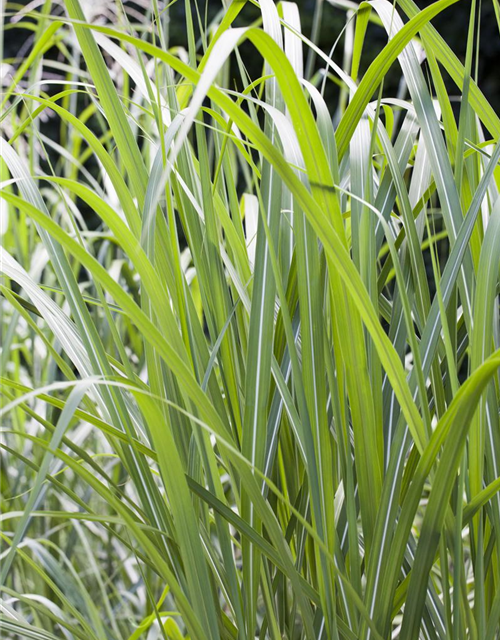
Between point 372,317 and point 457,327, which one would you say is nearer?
point 372,317

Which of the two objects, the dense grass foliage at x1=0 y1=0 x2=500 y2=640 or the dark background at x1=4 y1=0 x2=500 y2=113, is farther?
the dark background at x1=4 y1=0 x2=500 y2=113

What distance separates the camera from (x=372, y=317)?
298 mm

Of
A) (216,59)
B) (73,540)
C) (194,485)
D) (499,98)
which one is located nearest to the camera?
(216,59)

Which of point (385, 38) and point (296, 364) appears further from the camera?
point (385, 38)

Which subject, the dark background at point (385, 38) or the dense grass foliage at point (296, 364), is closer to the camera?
the dense grass foliage at point (296, 364)

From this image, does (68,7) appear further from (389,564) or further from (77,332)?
(389,564)

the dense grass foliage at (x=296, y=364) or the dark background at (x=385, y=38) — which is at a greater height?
the dark background at (x=385, y=38)

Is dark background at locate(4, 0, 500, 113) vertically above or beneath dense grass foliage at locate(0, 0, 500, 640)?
above

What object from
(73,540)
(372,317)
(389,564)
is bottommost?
(73,540)

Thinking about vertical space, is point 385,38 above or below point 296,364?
above

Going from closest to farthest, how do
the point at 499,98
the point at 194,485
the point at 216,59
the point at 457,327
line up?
the point at 216,59 → the point at 194,485 → the point at 457,327 → the point at 499,98

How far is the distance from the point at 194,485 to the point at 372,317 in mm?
140

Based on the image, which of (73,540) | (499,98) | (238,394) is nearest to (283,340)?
(238,394)

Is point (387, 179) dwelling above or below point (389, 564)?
above
